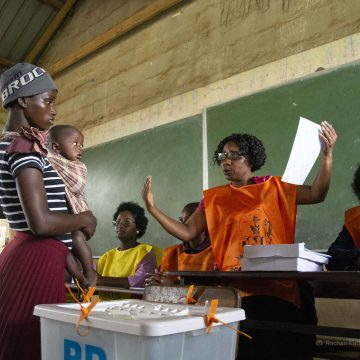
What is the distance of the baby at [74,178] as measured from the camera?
1.40m

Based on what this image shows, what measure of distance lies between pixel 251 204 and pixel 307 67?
4.19ft

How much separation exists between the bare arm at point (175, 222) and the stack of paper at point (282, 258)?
1.99 ft

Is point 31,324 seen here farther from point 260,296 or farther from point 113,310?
point 260,296

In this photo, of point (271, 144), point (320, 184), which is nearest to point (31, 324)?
point (320, 184)

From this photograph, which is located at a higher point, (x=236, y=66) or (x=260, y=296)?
(x=236, y=66)

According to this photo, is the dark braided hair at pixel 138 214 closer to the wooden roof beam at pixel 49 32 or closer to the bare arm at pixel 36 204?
the bare arm at pixel 36 204

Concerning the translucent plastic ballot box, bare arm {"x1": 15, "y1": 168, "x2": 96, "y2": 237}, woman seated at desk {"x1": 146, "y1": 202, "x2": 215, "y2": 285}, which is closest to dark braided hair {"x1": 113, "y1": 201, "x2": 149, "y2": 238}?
woman seated at desk {"x1": 146, "y1": 202, "x2": 215, "y2": 285}

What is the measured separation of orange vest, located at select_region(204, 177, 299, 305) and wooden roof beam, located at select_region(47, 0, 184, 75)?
2.42m

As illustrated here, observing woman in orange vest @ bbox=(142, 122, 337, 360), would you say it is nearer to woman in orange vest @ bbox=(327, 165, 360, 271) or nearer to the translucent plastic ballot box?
woman in orange vest @ bbox=(327, 165, 360, 271)

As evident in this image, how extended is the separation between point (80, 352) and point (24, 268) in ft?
1.29

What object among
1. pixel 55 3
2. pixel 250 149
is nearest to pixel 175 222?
pixel 250 149

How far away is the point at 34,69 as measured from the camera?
4.21ft

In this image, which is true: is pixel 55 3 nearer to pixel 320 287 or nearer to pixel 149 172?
pixel 149 172

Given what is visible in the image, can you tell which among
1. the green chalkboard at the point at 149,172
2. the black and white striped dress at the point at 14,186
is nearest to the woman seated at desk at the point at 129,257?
the green chalkboard at the point at 149,172
